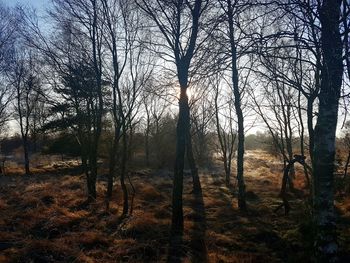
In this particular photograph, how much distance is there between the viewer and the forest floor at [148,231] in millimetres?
8516

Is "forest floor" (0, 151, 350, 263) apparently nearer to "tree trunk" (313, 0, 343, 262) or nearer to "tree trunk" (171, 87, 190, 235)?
"tree trunk" (171, 87, 190, 235)

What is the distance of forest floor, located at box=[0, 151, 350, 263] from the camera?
8.52 m

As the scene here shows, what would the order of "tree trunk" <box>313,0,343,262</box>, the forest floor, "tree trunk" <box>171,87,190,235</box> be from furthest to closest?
"tree trunk" <box>171,87,190,235</box> < the forest floor < "tree trunk" <box>313,0,343,262</box>

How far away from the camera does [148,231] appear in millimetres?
10867

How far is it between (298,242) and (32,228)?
7.43m

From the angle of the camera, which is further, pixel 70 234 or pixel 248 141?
pixel 248 141

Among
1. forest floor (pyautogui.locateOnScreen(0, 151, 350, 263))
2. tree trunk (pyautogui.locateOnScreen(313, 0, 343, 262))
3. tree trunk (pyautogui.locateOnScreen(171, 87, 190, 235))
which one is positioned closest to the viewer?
tree trunk (pyautogui.locateOnScreen(313, 0, 343, 262))

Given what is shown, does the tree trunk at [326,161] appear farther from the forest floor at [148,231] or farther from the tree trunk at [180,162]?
the tree trunk at [180,162]

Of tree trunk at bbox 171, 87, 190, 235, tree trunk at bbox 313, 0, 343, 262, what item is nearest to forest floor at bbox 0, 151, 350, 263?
tree trunk at bbox 171, 87, 190, 235

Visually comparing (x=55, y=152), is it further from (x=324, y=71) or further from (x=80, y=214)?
(x=324, y=71)

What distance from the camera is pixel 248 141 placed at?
8719cm

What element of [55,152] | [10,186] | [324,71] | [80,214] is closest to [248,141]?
[55,152]

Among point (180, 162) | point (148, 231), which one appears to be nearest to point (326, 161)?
point (180, 162)

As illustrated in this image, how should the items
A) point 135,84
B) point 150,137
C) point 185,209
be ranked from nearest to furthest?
point 185,209
point 135,84
point 150,137
